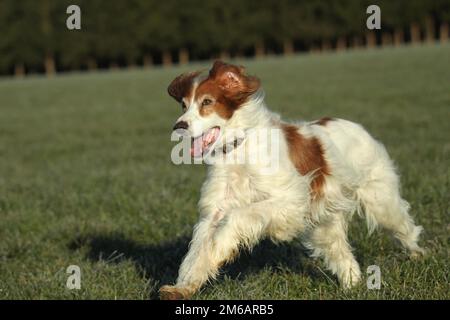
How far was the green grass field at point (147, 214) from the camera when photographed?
15.5ft

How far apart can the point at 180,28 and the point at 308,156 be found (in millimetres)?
62527

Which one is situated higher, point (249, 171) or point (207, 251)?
point (249, 171)

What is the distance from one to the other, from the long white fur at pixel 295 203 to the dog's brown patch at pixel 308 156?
6 cm

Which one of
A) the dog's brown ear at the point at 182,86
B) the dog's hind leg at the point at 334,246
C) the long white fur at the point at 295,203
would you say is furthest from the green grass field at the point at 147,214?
the dog's brown ear at the point at 182,86

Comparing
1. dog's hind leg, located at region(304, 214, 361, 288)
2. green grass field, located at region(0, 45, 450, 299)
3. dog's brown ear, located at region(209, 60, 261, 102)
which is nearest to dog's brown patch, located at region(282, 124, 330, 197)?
dog's hind leg, located at region(304, 214, 361, 288)

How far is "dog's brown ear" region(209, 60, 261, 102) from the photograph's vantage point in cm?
445

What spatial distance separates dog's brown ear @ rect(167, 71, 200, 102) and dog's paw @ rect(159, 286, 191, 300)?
127 centimetres

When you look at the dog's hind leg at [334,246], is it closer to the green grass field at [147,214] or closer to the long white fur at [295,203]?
the long white fur at [295,203]

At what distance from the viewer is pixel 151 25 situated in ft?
209

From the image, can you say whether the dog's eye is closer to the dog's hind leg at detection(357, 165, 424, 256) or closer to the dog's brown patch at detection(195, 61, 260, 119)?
the dog's brown patch at detection(195, 61, 260, 119)

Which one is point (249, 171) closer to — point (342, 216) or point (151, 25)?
point (342, 216)

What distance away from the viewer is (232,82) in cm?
446
